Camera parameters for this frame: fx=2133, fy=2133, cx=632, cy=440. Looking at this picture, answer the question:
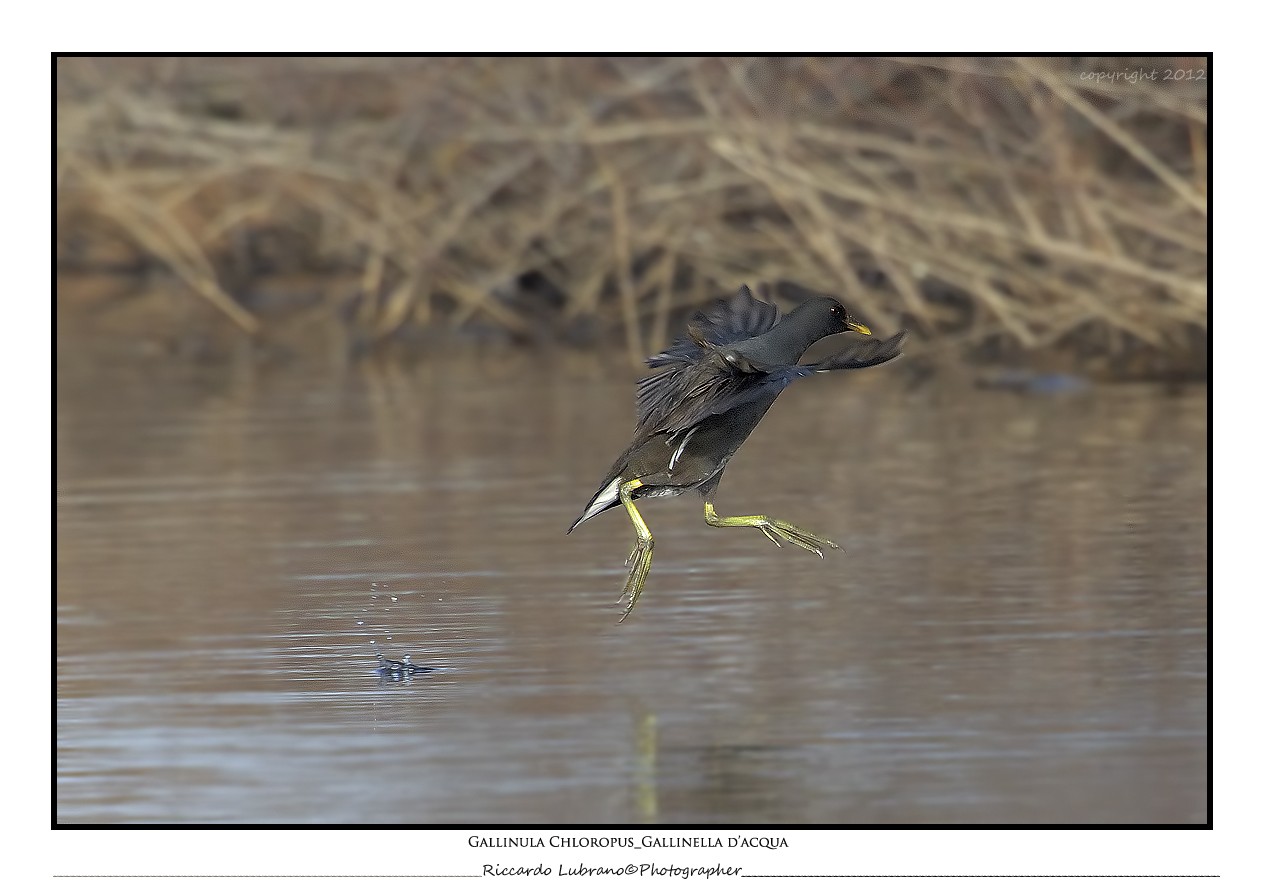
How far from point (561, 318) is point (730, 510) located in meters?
6.31

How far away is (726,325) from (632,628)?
842mm

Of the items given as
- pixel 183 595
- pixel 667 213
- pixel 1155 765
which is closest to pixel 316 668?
pixel 183 595

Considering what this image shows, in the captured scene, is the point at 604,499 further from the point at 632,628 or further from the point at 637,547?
the point at 632,628

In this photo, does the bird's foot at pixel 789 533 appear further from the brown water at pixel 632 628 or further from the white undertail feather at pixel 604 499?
the white undertail feather at pixel 604 499

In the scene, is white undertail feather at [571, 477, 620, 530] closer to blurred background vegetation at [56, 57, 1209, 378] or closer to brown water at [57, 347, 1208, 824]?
brown water at [57, 347, 1208, 824]

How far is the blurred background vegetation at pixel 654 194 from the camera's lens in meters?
10.7

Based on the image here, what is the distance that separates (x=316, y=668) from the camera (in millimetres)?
5293

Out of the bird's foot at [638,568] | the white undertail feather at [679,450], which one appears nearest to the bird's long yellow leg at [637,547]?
the bird's foot at [638,568]

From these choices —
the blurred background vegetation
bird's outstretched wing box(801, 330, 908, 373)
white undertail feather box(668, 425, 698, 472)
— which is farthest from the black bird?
the blurred background vegetation

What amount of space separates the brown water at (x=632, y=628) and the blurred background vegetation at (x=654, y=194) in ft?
4.70

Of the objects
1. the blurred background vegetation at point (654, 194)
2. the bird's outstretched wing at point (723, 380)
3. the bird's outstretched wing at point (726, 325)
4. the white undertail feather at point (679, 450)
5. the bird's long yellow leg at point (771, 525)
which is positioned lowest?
the bird's long yellow leg at point (771, 525)

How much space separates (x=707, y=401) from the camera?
495 centimetres

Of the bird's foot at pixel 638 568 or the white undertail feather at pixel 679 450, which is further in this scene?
the bird's foot at pixel 638 568
